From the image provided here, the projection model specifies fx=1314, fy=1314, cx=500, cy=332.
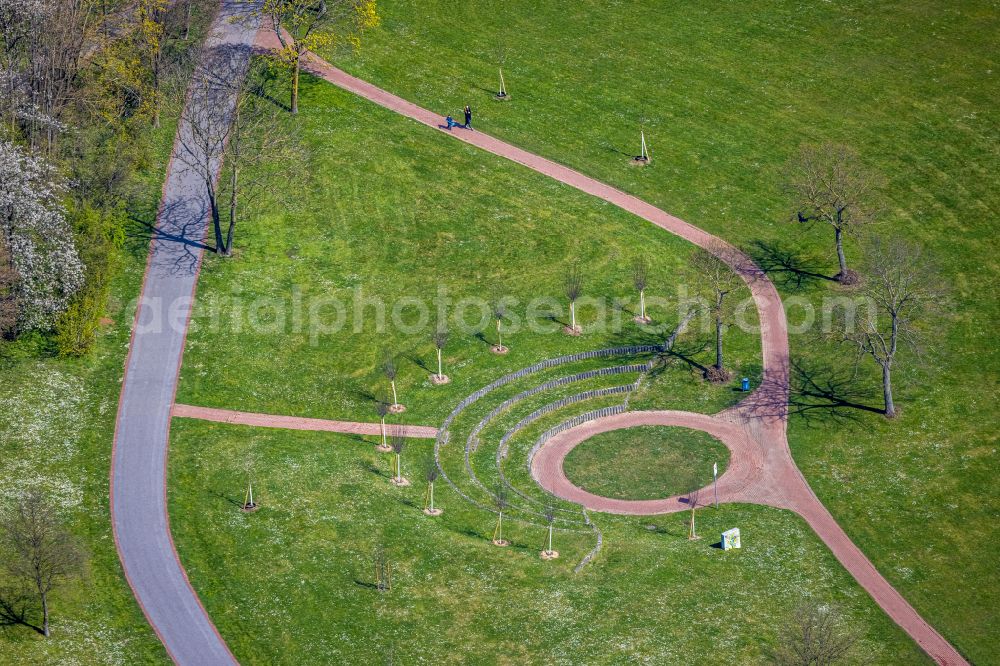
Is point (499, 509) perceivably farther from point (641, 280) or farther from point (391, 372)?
point (641, 280)

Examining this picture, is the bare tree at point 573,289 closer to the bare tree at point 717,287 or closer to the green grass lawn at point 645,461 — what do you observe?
the bare tree at point 717,287

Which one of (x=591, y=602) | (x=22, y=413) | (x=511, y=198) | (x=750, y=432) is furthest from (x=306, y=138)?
(x=591, y=602)

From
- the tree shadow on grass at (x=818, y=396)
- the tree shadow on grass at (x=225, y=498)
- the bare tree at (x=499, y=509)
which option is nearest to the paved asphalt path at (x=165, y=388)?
the tree shadow on grass at (x=225, y=498)

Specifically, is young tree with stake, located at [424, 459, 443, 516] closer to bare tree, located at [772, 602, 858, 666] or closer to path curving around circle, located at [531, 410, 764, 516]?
path curving around circle, located at [531, 410, 764, 516]

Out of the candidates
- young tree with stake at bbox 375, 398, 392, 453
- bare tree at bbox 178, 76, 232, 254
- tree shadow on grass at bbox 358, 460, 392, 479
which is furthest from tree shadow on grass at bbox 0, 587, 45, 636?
bare tree at bbox 178, 76, 232, 254

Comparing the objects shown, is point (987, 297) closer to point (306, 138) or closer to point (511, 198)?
point (511, 198)
